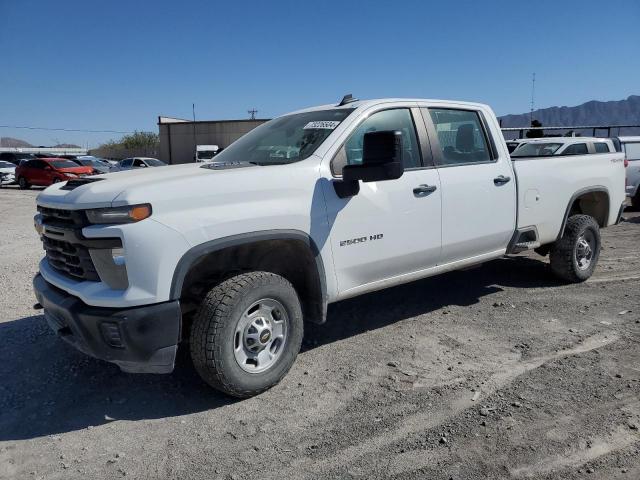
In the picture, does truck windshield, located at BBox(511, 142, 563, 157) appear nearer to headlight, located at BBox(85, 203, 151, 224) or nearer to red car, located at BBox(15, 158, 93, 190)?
headlight, located at BBox(85, 203, 151, 224)

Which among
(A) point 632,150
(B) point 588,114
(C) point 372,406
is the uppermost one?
(B) point 588,114

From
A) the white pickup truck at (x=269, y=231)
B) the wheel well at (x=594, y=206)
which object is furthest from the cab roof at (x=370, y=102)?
the wheel well at (x=594, y=206)

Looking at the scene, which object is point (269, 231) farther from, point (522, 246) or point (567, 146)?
point (567, 146)

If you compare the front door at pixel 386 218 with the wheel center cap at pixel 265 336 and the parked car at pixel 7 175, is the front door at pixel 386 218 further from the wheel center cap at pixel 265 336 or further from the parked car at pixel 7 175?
the parked car at pixel 7 175

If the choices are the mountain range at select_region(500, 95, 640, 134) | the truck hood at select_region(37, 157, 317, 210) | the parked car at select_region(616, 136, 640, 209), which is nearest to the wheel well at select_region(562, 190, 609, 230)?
the truck hood at select_region(37, 157, 317, 210)

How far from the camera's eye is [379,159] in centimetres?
354

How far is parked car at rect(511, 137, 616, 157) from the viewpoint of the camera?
1141 centimetres

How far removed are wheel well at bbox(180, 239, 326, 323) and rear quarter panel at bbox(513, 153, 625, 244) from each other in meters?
2.49

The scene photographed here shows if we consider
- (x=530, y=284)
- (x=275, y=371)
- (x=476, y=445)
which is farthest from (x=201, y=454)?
(x=530, y=284)

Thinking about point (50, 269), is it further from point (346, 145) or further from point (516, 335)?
point (516, 335)

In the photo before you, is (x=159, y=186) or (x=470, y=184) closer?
(x=159, y=186)

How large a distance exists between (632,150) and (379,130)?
1207 centimetres

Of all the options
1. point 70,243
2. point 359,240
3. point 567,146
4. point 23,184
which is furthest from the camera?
point 23,184

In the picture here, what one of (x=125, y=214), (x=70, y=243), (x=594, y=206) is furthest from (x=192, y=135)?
(x=125, y=214)
